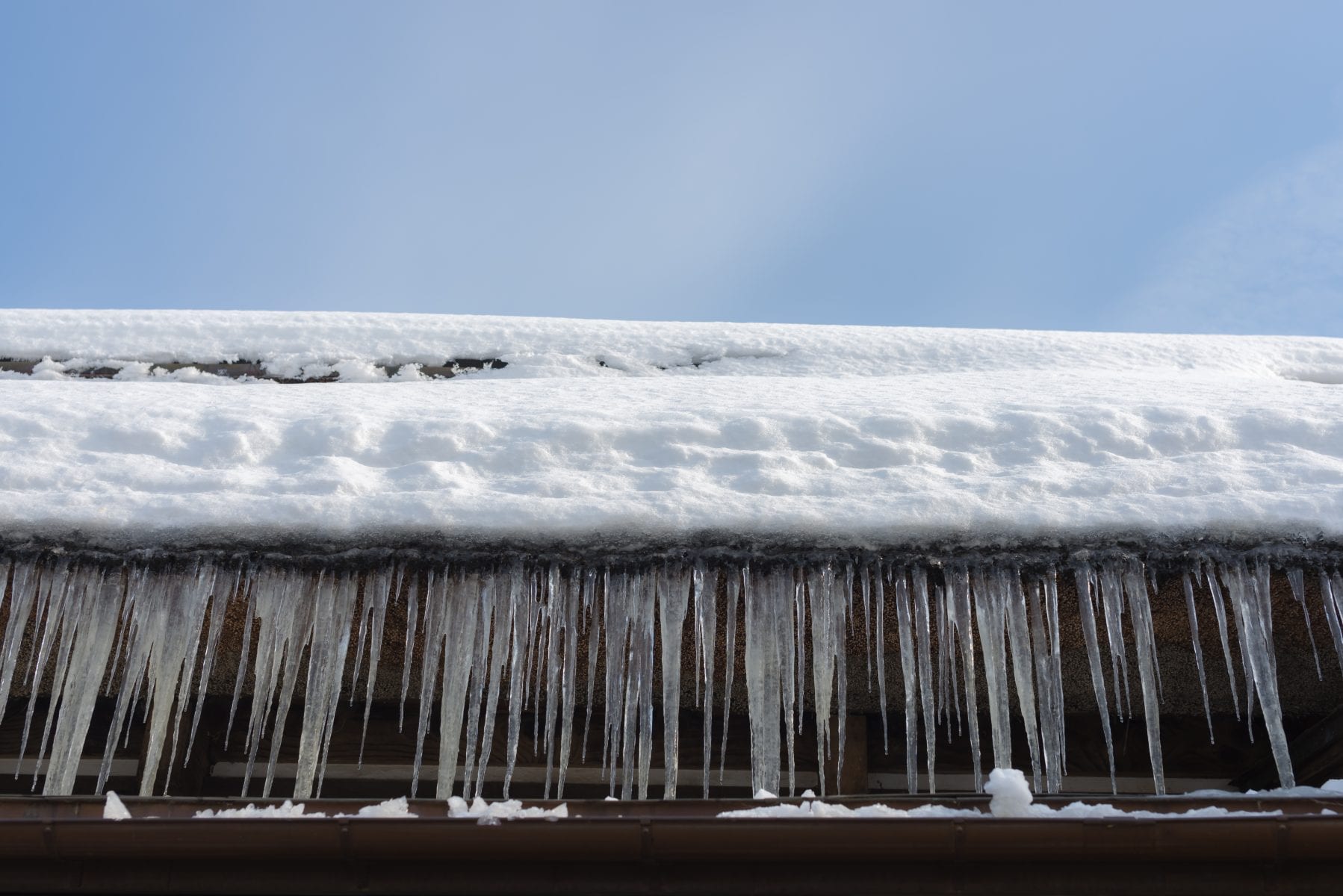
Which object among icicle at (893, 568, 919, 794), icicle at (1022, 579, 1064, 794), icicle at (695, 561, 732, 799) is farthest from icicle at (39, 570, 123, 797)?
icicle at (1022, 579, 1064, 794)

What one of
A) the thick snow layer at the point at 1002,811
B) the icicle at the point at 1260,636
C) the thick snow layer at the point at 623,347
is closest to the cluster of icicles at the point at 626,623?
the icicle at the point at 1260,636

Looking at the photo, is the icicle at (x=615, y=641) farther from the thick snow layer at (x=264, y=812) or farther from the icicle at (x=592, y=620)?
the thick snow layer at (x=264, y=812)

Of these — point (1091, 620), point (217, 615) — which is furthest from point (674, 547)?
point (217, 615)

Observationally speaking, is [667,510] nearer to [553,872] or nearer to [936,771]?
[553,872]

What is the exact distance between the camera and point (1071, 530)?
2283 mm

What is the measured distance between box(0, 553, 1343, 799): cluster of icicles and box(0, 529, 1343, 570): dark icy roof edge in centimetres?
2

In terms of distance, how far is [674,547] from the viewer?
7.61 ft

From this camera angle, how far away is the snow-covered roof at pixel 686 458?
2350 mm

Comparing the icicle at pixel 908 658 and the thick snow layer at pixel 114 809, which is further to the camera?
the icicle at pixel 908 658

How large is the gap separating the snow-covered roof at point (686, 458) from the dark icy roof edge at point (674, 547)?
0.04 ft

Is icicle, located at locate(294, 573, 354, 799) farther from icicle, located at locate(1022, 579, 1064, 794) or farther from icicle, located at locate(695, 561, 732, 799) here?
icicle, located at locate(1022, 579, 1064, 794)

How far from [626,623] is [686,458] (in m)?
0.55

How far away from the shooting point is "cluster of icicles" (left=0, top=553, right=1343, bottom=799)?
91.3 inches

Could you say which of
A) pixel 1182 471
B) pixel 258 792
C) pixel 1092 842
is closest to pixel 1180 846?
pixel 1092 842
